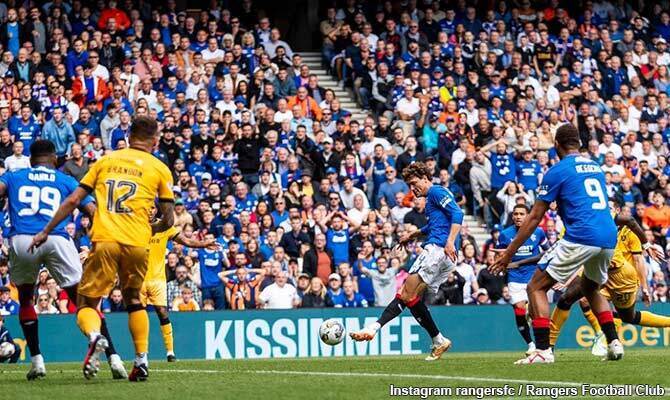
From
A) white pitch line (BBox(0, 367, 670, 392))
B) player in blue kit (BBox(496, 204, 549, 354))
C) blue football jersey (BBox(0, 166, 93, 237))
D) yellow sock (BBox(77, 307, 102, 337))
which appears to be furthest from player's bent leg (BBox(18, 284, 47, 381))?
player in blue kit (BBox(496, 204, 549, 354))

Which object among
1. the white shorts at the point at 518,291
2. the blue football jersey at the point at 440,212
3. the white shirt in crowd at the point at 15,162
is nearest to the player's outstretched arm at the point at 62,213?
the blue football jersey at the point at 440,212

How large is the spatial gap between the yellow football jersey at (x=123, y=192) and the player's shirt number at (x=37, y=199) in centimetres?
149

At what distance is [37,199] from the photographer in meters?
13.1

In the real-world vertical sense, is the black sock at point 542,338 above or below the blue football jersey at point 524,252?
below

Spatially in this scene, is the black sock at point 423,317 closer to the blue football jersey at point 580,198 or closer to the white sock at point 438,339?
the white sock at point 438,339

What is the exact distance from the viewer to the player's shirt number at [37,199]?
13.0 metres

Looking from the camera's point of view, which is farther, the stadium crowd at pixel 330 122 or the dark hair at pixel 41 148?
the stadium crowd at pixel 330 122

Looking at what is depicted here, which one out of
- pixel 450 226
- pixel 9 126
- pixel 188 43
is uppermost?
pixel 188 43

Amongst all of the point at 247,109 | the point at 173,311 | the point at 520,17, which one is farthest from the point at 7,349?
the point at 520,17

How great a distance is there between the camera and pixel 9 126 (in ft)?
79.2

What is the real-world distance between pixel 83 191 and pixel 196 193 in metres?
12.6

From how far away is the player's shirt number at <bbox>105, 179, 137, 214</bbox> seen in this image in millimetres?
11648

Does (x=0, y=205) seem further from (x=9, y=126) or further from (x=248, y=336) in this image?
(x=248, y=336)

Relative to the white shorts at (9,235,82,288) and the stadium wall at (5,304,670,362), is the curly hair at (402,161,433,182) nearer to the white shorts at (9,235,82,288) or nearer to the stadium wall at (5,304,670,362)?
the white shorts at (9,235,82,288)
